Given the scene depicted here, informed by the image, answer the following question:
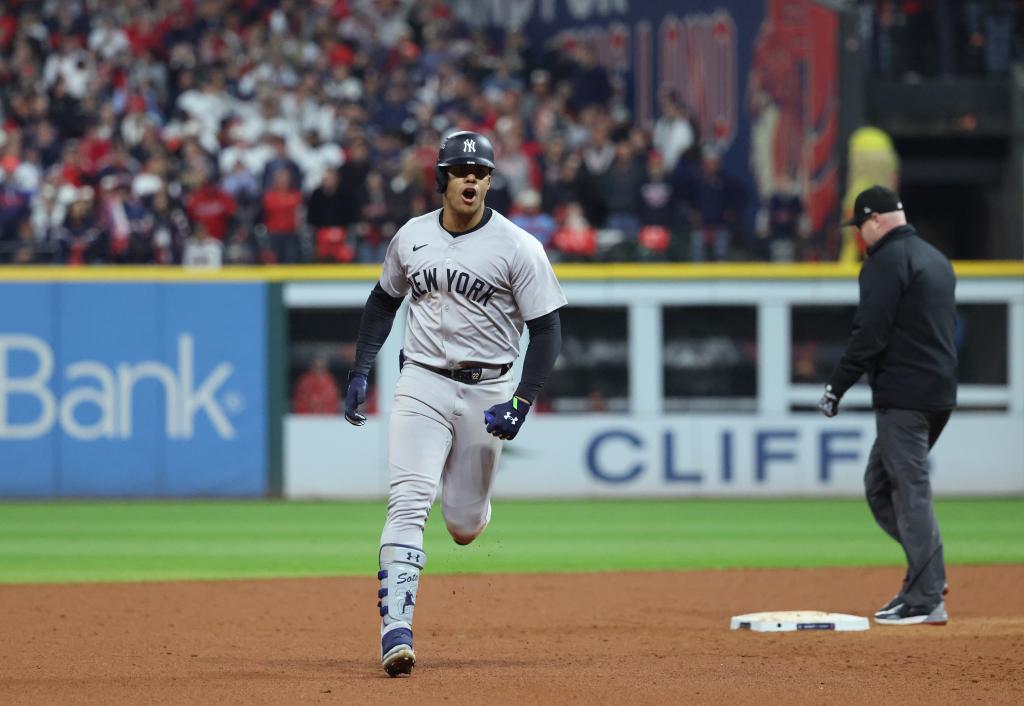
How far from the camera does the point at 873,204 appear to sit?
831 centimetres

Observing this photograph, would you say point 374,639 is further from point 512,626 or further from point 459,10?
point 459,10

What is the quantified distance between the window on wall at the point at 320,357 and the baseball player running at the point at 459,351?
374 inches

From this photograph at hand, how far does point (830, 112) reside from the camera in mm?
20141

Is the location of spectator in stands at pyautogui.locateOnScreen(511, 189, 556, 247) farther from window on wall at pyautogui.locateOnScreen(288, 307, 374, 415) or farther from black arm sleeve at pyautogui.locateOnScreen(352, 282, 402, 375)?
black arm sleeve at pyautogui.locateOnScreen(352, 282, 402, 375)

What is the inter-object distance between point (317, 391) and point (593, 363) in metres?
2.65

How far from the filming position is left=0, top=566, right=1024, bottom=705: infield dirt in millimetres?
6352

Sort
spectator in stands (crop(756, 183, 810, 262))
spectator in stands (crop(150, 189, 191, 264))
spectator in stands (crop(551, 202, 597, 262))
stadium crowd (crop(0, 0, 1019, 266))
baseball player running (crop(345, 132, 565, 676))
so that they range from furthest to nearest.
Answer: spectator in stands (crop(756, 183, 810, 262))
stadium crowd (crop(0, 0, 1019, 266))
spectator in stands (crop(150, 189, 191, 264))
spectator in stands (crop(551, 202, 597, 262))
baseball player running (crop(345, 132, 565, 676))

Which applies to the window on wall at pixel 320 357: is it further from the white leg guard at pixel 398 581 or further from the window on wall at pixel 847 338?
the white leg guard at pixel 398 581

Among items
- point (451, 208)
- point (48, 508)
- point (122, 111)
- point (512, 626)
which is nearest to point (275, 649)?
point (512, 626)

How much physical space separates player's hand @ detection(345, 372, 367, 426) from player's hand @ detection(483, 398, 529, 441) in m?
0.58

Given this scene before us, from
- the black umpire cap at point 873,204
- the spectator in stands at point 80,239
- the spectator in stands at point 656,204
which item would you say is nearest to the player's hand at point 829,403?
the black umpire cap at point 873,204

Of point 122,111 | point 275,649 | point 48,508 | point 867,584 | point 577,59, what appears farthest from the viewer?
point 577,59

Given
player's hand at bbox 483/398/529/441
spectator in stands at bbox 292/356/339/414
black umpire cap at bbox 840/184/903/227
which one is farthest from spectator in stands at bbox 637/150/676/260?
player's hand at bbox 483/398/529/441

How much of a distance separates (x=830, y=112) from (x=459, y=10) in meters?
5.14
